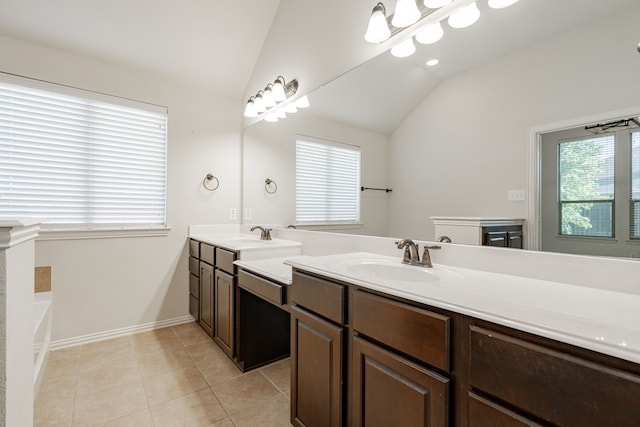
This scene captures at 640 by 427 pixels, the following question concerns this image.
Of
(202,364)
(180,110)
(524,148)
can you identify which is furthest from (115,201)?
(524,148)

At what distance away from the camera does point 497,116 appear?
4.03 ft

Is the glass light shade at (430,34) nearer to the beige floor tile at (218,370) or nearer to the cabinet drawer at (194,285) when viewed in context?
the beige floor tile at (218,370)

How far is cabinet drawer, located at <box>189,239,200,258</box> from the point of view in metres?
2.68

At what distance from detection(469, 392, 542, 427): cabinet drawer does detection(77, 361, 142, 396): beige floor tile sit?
204 cm

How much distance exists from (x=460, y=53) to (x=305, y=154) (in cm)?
122

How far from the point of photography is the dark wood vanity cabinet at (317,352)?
Answer: 3.74 feet

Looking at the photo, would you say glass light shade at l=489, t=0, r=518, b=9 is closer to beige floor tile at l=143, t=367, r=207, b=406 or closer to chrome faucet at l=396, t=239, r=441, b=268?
chrome faucet at l=396, t=239, r=441, b=268

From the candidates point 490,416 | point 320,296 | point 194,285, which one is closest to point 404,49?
point 320,296

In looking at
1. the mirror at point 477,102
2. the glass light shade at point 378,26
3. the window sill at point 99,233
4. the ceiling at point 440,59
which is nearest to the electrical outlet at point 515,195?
the mirror at point 477,102

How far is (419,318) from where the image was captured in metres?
0.86

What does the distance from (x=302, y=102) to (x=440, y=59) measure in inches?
45.6

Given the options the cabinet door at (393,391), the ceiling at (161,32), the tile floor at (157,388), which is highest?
the ceiling at (161,32)

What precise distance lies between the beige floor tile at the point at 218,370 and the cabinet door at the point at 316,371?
0.72m

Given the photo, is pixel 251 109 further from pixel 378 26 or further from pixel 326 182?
pixel 378 26
